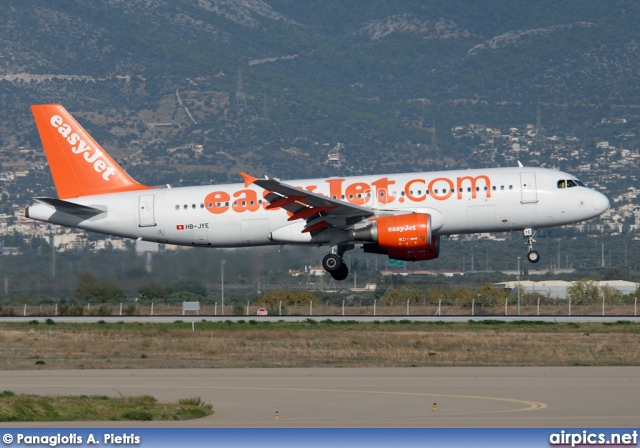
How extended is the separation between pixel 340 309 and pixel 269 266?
35.5 feet

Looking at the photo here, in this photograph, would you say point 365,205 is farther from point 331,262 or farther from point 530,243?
point 530,243

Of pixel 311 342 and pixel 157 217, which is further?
pixel 157 217

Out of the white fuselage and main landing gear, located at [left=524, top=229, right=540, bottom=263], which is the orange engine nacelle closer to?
the white fuselage

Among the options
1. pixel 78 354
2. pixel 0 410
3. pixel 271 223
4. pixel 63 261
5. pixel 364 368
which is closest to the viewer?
pixel 0 410

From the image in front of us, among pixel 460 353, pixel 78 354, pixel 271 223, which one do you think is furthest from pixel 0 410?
pixel 271 223

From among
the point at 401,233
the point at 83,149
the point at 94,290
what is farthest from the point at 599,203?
the point at 94,290

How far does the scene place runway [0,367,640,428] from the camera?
23438mm

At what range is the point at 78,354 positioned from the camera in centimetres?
3975

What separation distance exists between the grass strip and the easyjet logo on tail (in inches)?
975

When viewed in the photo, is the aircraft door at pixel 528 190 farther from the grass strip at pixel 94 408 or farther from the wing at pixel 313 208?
the grass strip at pixel 94 408

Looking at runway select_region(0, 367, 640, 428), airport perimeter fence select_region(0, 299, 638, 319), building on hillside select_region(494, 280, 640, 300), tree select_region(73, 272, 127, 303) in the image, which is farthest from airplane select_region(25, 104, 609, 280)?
building on hillside select_region(494, 280, 640, 300)

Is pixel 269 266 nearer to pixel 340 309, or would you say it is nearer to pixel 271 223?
pixel 271 223

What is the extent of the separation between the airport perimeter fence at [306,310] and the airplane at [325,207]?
10967 millimetres

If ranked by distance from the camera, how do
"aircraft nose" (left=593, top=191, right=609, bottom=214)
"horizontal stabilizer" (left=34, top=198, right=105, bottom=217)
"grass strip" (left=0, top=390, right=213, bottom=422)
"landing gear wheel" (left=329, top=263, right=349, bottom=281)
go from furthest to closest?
"horizontal stabilizer" (left=34, top=198, right=105, bottom=217)
"landing gear wheel" (left=329, top=263, right=349, bottom=281)
"aircraft nose" (left=593, top=191, right=609, bottom=214)
"grass strip" (left=0, top=390, right=213, bottom=422)
